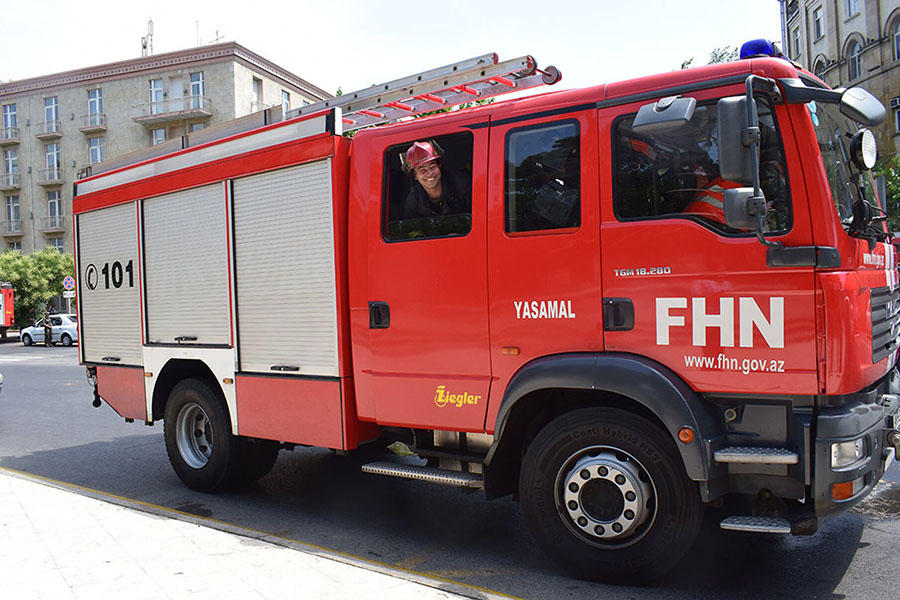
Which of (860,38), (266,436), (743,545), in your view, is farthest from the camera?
(860,38)

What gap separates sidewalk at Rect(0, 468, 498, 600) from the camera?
3.81 metres

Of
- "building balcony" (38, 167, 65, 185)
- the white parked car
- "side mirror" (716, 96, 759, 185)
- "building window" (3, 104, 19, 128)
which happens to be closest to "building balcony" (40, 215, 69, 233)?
"building balcony" (38, 167, 65, 185)

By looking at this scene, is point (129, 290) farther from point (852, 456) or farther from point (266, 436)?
point (852, 456)

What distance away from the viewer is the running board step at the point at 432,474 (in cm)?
467

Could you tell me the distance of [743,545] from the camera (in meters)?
4.70

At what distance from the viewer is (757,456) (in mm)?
3621

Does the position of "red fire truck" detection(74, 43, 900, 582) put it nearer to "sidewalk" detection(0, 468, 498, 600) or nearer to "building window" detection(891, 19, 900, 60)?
"sidewalk" detection(0, 468, 498, 600)

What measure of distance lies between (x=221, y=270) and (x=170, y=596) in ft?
9.93

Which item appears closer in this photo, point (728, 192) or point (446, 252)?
point (728, 192)

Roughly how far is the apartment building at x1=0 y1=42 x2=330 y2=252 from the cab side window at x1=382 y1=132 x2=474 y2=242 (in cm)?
3940

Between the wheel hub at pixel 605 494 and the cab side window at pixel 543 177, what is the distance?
1336 millimetres

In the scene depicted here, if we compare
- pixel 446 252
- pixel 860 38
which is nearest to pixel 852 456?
pixel 446 252

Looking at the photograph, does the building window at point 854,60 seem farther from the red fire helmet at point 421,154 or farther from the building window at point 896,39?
the red fire helmet at point 421,154

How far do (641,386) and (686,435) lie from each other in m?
0.33
